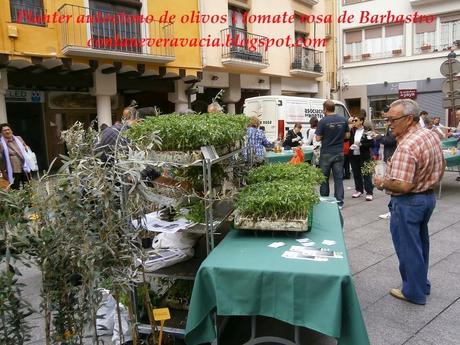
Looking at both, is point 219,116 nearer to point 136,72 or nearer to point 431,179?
point 431,179

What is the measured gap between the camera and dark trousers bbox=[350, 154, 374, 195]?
7781mm

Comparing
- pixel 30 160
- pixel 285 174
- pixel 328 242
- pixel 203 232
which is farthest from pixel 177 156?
pixel 30 160

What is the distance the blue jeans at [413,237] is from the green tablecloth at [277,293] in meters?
1.15

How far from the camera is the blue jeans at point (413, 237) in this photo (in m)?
Answer: 3.22

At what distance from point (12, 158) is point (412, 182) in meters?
6.64

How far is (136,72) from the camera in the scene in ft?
40.2

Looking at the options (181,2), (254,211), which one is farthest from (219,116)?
(181,2)

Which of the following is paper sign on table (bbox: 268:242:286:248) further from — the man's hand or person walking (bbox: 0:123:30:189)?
person walking (bbox: 0:123:30:189)

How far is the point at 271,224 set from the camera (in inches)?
107

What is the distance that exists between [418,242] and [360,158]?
15.8 feet

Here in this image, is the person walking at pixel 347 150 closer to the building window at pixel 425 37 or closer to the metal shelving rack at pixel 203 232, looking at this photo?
the metal shelving rack at pixel 203 232

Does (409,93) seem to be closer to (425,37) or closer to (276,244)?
(425,37)

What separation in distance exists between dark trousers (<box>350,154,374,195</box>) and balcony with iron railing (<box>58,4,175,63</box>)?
6.94 meters

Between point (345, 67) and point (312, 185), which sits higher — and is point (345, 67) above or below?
above
